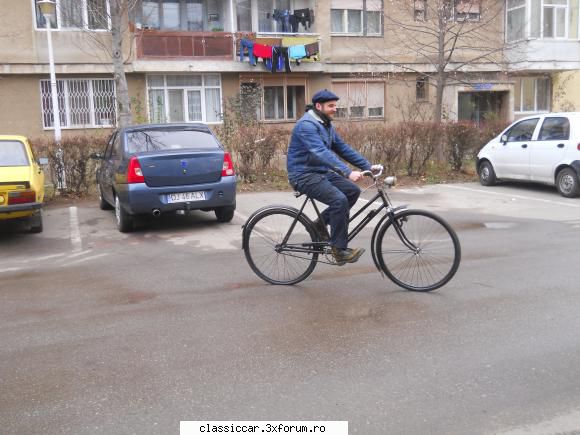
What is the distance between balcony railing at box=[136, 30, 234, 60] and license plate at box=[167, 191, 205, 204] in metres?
14.2

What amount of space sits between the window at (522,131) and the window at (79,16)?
511 inches

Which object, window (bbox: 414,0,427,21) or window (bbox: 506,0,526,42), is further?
window (bbox: 506,0,526,42)

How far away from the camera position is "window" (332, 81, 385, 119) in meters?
24.9

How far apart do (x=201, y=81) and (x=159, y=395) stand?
808 inches

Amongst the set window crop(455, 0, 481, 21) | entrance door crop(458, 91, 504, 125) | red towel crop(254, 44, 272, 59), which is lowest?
entrance door crop(458, 91, 504, 125)

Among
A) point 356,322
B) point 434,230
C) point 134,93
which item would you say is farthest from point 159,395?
point 134,93

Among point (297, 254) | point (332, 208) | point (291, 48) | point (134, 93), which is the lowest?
point (297, 254)

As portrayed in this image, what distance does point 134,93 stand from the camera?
22.0m

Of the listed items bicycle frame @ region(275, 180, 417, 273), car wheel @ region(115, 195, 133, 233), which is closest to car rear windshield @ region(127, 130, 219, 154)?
car wheel @ region(115, 195, 133, 233)

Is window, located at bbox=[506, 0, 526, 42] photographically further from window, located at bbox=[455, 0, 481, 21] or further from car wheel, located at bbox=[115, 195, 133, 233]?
car wheel, located at bbox=[115, 195, 133, 233]

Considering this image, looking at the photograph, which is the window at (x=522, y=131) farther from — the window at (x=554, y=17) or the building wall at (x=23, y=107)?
the window at (x=554, y=17)

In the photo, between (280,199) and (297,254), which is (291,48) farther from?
(297,254)

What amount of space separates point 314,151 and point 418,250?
133 cm

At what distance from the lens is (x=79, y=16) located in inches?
800
